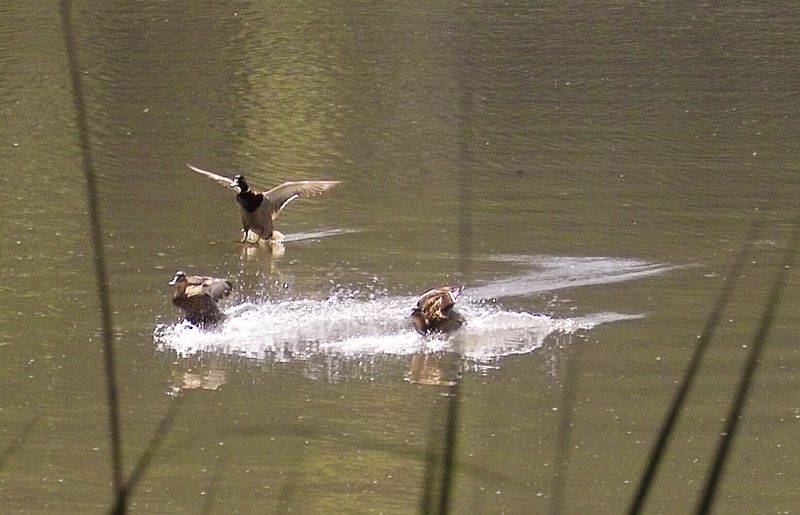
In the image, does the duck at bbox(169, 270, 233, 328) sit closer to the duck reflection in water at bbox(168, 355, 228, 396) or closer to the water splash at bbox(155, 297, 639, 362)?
the water splash at bbox(155, 297, 639, 362)

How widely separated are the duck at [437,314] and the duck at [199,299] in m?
0.87

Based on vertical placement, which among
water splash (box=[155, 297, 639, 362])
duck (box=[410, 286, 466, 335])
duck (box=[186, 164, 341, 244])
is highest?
duck (box=[186, 164, 341, 244])

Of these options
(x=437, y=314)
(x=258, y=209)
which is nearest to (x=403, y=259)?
(x=258, y=209)

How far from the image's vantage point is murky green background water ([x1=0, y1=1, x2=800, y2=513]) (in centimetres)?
431

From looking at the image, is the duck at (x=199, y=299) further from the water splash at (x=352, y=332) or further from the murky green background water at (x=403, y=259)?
the murky green background water at (x=403, y=259)

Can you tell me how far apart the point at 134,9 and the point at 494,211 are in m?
11.0

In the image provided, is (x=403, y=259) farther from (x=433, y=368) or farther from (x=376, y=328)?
(x=433, y=368)

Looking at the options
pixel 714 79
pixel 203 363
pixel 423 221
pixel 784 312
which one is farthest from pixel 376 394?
pixel 714 79

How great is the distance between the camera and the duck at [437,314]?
5590 millimetres

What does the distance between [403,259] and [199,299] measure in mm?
1457

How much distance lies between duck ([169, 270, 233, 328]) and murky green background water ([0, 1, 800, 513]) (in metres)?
0.15

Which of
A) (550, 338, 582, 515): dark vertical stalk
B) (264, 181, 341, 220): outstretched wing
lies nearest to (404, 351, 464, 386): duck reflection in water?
(550, 338, 582, 515): dark vertical stalk

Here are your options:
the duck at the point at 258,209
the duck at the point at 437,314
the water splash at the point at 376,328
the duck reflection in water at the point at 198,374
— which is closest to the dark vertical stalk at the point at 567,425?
the water splash at the point at 376,328

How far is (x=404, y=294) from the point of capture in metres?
6.37
